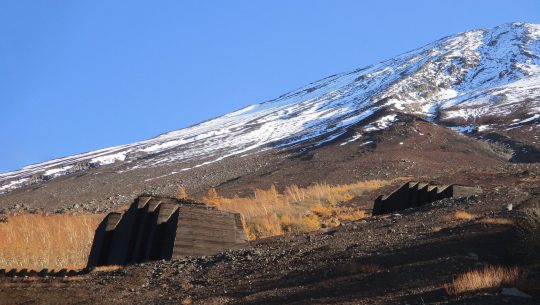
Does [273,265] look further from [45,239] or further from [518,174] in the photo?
[518,174]

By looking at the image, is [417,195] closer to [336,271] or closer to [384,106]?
[336,271]

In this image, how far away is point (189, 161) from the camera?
55000 mm

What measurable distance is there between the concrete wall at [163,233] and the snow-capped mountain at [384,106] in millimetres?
34778

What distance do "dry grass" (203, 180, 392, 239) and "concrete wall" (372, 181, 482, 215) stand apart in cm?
155

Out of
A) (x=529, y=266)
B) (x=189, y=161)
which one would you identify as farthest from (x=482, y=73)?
(x=529, y=266)

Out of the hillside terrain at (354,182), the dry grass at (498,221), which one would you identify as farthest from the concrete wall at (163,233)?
the dry grass at (498,221)

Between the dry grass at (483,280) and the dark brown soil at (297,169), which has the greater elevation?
the dry grass at (483,280)

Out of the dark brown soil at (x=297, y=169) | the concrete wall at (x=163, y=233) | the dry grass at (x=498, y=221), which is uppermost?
the concrete wall at (x=163, y=233)

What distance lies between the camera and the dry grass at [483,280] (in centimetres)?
578

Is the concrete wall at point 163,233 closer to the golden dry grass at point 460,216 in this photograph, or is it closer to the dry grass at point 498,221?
the golden dry grass at point 460,216

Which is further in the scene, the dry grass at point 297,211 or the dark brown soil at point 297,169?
the dark brown soil at point 297,169

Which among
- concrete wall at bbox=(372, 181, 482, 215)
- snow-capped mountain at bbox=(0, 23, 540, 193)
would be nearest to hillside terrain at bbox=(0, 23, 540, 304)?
snow-capped mountain at bbox=(0, 23, 540, 193)

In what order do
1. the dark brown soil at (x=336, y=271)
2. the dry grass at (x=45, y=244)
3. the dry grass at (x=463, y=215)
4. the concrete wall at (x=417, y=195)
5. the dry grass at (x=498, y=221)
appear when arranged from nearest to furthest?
1. the dark brown soil at (x=336, y=271)
2. the dry grass at (x=498, y=221)
3. the dry grass at (x=463, y=215)
4. the dry grass at (x=45, y=244)
5. the concrete wall at (x=417, y=195)

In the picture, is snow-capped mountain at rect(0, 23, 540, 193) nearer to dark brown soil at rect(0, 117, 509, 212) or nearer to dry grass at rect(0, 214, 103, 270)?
dark brown soil at rect(0, 117, 509, 212)
